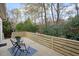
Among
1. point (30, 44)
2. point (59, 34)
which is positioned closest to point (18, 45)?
point (30, 44)

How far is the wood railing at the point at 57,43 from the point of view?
4051 mm

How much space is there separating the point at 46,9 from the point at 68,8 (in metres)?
0.42

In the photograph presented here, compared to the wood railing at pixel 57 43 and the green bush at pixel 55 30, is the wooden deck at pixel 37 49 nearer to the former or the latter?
the wood railing at pixel 57 43

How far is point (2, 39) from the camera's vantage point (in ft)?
13.9

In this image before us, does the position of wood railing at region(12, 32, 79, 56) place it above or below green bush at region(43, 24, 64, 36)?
below

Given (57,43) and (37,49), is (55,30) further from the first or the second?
(37,49)

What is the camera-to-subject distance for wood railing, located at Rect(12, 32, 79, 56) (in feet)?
13.3

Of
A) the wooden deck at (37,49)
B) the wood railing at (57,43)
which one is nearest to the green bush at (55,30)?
the wood railing at (57,43)

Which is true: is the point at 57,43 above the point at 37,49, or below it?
above

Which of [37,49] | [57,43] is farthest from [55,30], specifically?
[37,49]

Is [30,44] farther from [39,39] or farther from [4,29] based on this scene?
[4,29]

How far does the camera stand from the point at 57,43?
13.8ft

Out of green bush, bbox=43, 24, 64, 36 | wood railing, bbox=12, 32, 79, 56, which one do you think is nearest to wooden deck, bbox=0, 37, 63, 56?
wood railing, bbox=12, 32, 79, 56

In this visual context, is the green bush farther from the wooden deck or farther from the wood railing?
the wooden deck
